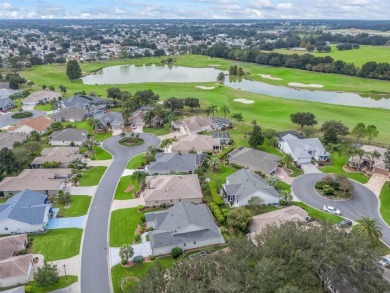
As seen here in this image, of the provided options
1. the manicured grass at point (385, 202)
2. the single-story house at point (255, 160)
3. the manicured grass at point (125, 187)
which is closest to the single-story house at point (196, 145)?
the single-story house at point (255, 160)

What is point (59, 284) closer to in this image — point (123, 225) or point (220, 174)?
point (123, 225)

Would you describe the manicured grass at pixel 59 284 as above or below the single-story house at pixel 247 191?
below

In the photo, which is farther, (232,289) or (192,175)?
(192,175)

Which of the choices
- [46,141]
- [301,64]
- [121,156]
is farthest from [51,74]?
[301,64]

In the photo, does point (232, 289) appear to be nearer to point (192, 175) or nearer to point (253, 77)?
point (192, 175)

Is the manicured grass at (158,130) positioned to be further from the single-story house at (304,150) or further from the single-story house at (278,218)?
the single-story house at (278,218)

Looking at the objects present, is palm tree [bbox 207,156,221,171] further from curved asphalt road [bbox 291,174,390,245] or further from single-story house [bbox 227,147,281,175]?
curved asphalt road [bbox 291,174,390,245]

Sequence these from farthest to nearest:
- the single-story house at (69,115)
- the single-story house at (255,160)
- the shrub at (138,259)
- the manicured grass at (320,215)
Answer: the single-story house at (69,115)
the single-story house at (255,160)
the manicured grass at (320,215)
the shrub at (138,259)
